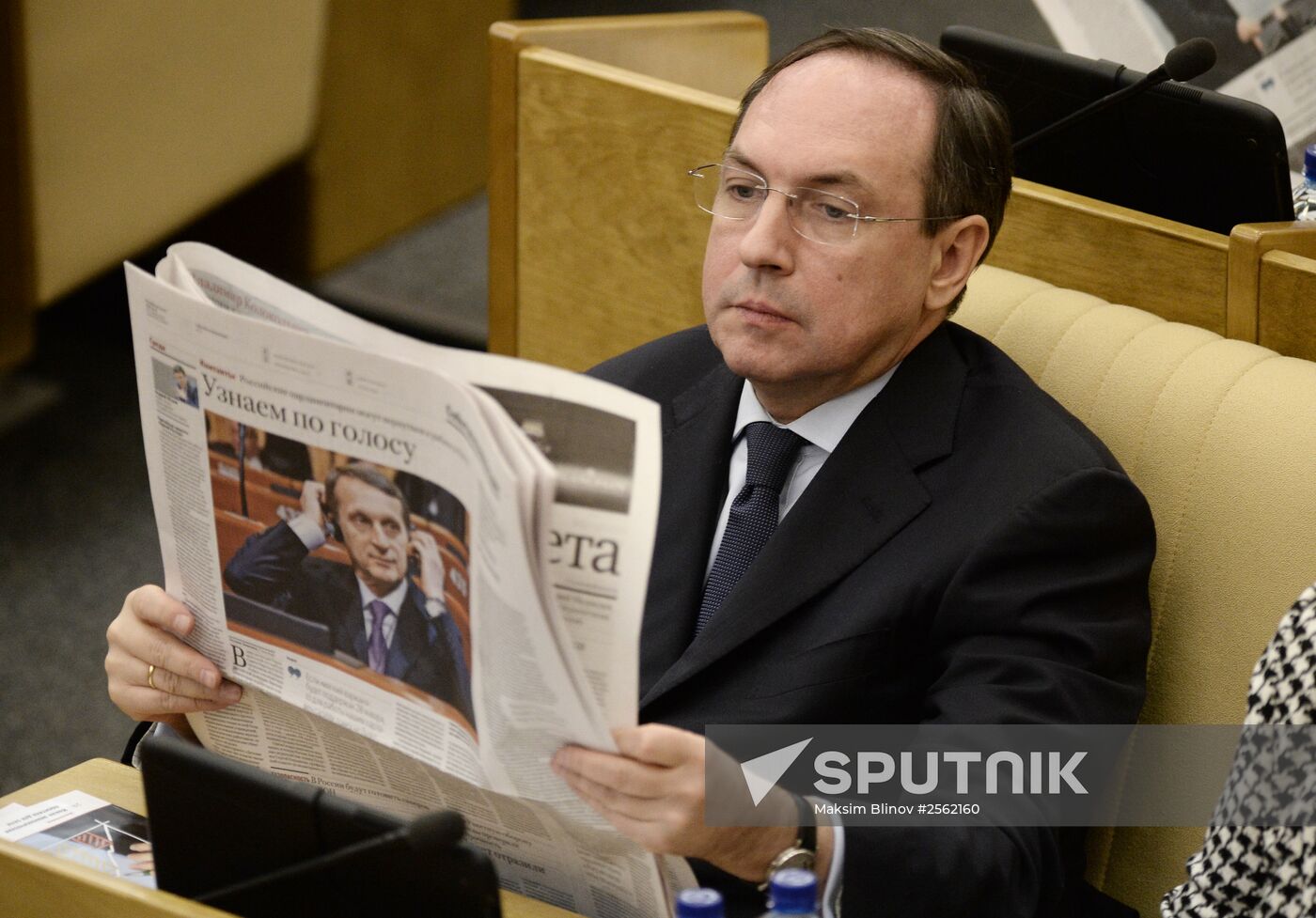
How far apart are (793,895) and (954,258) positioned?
71cm

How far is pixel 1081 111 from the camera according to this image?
70.9 inches

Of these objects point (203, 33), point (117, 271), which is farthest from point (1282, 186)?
point (117, 271)

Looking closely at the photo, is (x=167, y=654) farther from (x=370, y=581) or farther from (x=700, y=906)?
(x=700, y=906)

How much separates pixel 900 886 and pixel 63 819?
64cm

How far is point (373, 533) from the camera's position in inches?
44.9

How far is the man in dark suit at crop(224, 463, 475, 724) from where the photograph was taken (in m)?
1.13

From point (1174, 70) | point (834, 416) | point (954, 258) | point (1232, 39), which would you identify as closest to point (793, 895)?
point (834, 416)

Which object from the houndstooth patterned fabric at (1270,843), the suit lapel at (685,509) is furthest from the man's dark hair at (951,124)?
the houndstooth patterned fabric at (1270,843)

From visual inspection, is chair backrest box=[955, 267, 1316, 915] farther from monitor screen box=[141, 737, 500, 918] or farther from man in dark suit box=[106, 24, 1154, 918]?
monitor screen box=[141, 737, 500, 918]

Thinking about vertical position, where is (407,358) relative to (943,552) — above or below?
above

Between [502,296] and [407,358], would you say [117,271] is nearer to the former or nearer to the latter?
[502,296]

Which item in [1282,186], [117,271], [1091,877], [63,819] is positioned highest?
[1282,186]

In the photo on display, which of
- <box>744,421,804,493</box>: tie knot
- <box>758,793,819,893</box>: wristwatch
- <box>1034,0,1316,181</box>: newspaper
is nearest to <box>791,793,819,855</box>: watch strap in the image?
<box>758,793,819,893</box>: wristwatch

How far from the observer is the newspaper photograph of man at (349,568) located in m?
1.12
